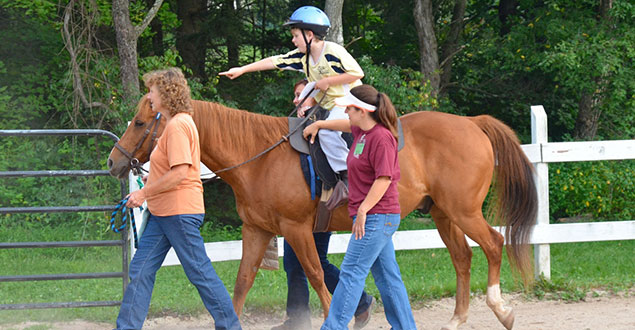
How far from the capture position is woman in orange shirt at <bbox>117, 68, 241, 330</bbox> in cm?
434

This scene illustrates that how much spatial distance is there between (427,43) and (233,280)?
6774 mm

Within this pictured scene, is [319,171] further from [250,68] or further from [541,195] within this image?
[541,195]

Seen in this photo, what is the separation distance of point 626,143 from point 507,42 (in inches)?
234

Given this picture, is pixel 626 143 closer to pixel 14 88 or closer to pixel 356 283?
pixel 356 283

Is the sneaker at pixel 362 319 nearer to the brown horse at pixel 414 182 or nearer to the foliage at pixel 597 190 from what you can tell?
the brown horse at pixel 414 182

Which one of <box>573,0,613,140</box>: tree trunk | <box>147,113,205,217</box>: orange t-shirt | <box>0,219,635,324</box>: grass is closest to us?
<box>147,113,205,217</box>: orange t-shirt

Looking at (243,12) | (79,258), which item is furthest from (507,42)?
(79,258)

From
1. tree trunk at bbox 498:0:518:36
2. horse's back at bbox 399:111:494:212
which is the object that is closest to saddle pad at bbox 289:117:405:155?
horse's back at bbox 399:111:494:212

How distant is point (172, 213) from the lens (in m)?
4.39

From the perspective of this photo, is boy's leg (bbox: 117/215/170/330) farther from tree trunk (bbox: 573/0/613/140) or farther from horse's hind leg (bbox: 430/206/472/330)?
tree trunk (bbox: 573/0/613/140)

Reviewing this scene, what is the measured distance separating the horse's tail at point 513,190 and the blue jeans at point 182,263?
2.79 meters

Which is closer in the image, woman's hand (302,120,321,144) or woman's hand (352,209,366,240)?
woman's hand (352,209,366,240)

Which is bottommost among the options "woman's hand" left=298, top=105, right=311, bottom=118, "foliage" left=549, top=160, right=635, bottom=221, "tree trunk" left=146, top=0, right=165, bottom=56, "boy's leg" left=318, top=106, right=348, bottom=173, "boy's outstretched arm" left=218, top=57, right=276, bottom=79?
"foliage" left=549, top=160, right=635, bottom=221

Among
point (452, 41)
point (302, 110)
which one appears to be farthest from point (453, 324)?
point (452, 41)
